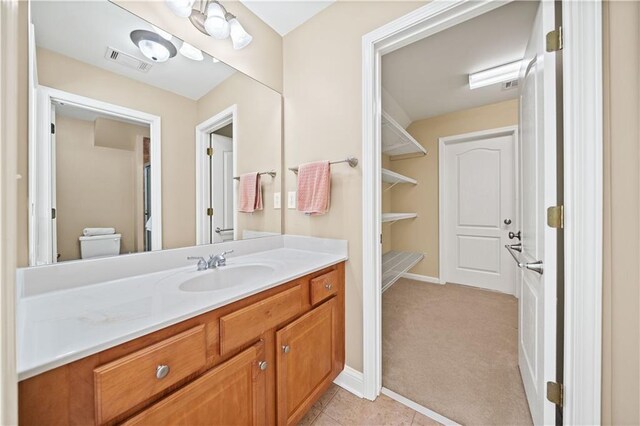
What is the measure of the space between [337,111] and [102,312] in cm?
145

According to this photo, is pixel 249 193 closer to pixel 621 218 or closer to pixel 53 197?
pixel 53 197

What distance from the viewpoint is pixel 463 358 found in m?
1.74

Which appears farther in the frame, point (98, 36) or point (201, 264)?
point (201, 264)

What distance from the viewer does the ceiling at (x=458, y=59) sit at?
1.69m

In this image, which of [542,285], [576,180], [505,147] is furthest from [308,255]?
[505,147]

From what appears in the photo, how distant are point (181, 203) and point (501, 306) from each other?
10.6ft

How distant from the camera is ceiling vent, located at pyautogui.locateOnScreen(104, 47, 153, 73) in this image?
3.43ft

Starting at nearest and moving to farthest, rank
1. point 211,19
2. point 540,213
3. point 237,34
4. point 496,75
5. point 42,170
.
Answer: point 42,170, point 540,213, point 211,19, point 237,34, point 496,75

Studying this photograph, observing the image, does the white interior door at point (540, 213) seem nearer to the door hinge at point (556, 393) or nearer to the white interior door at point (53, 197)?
the door hinge at point (556, 393)

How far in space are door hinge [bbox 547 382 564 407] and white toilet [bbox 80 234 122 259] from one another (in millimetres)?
1905

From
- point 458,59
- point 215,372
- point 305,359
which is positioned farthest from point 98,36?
point 458,59

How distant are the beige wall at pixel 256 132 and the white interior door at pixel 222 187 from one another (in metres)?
0.07

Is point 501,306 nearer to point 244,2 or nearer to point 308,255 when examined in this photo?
point 308,255

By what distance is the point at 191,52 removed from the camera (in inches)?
51.8
